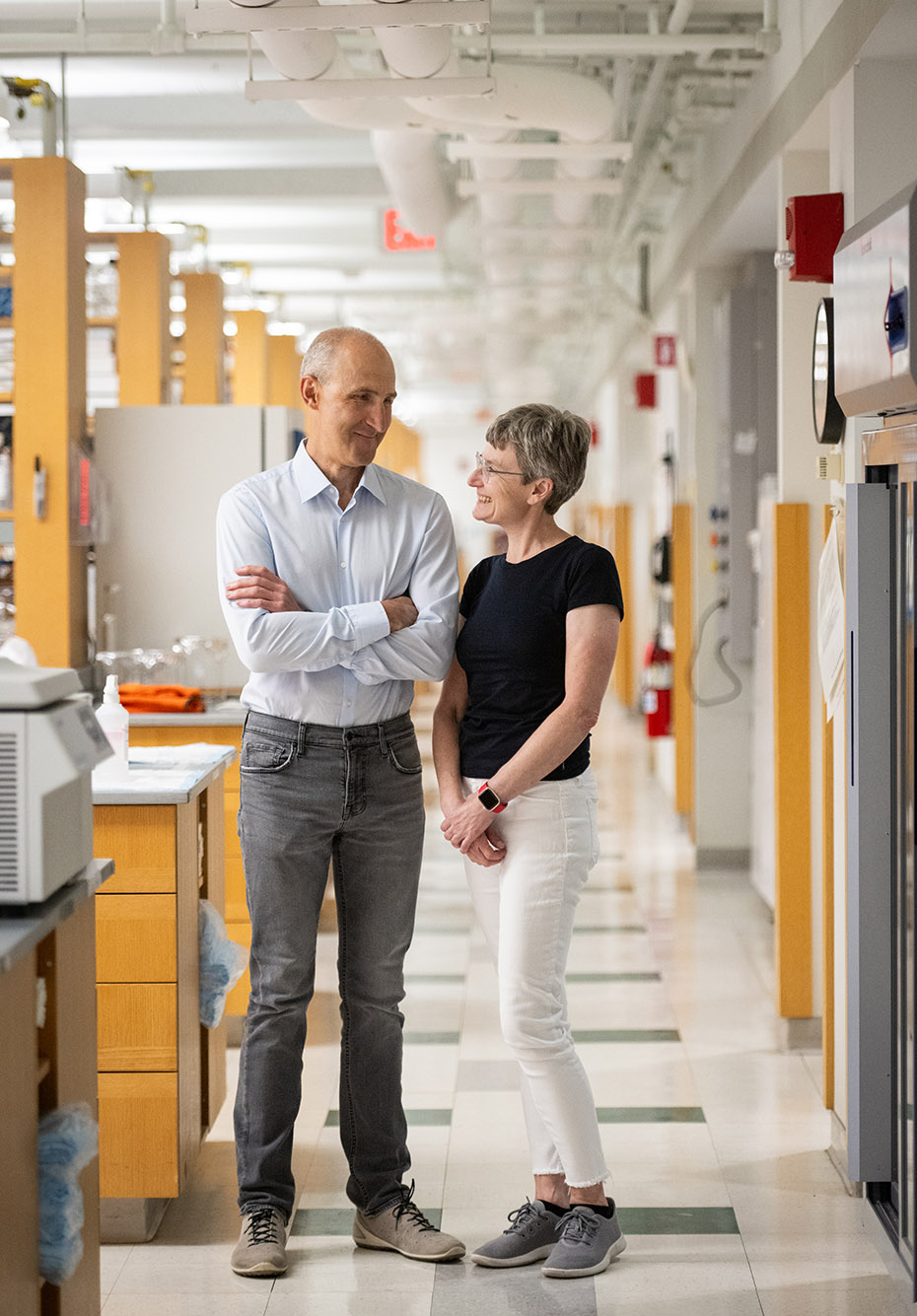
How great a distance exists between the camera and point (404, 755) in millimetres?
3004

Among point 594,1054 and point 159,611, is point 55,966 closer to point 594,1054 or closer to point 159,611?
point 594,1054

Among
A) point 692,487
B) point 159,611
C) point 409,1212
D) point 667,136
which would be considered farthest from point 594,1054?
point 667,136

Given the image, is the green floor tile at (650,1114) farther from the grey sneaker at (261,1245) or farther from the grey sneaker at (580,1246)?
the grey sneaker at (261,1245)

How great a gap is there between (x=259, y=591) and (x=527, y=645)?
0.53 metres

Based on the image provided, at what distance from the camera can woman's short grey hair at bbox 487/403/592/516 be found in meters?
2.92

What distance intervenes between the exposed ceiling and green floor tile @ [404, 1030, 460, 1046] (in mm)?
Answer: 2817

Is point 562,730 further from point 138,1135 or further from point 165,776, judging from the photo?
point 138,1135

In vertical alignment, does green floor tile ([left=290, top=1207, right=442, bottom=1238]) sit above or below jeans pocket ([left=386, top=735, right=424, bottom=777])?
below

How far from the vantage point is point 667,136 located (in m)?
6.93

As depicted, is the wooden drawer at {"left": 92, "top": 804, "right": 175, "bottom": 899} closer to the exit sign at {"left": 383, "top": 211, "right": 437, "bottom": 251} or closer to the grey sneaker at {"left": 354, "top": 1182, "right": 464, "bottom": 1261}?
the grey sneaker at {"left": 354, "top": 1182, "right": 464, "bottom": 1261}

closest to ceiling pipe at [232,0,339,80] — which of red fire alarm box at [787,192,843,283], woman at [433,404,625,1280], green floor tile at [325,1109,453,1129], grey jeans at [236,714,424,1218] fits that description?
red fire alarm box at [787,192,843,283]

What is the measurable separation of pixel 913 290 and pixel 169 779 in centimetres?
192

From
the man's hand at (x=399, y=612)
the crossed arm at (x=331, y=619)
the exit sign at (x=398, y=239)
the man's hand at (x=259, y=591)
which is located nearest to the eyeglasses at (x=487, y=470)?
the crossed arm at (x=331, y=619)

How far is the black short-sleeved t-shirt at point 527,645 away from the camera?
113 inches
